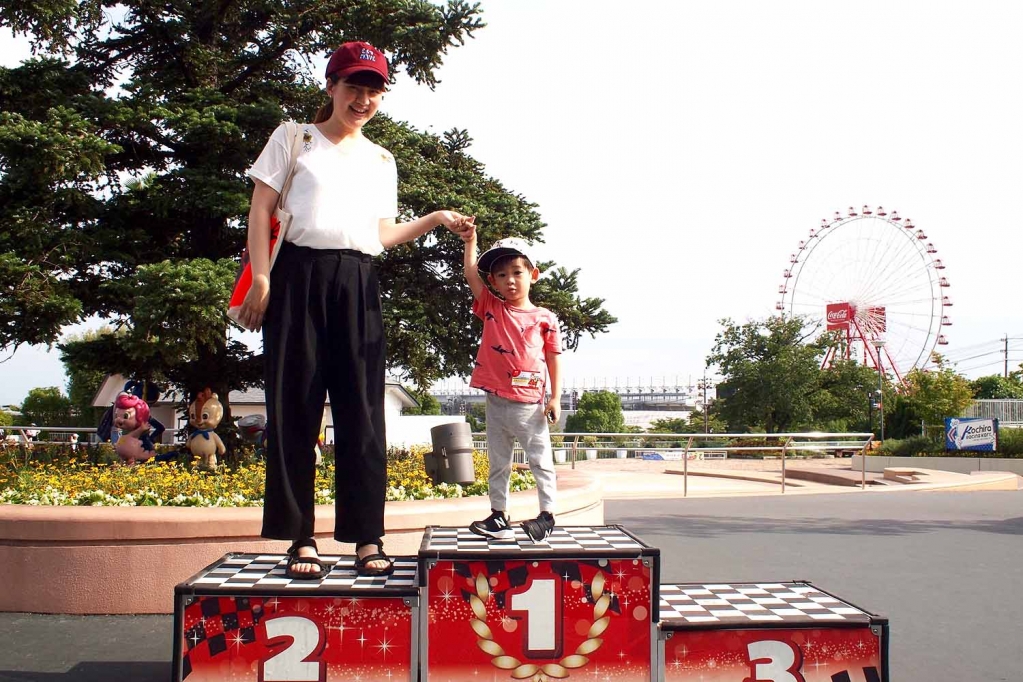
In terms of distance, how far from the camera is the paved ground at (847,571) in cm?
417

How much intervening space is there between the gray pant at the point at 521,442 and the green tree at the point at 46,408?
116ft

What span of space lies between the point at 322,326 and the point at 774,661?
2111mm

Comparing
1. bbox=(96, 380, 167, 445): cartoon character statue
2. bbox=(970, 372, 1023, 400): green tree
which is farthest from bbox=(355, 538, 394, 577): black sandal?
bbox=(970, 372, 1023, 400): green tree

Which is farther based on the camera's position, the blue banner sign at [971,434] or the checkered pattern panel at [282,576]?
the blue banner sign at [971,434]

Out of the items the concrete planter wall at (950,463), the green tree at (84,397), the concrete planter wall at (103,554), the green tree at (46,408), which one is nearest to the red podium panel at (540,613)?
the concrete planter wall at (103,554)

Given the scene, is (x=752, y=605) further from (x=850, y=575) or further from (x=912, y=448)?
(x=912, y=448)

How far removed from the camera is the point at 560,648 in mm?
3273

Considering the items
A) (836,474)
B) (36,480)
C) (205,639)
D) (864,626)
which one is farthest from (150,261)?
(836,474)

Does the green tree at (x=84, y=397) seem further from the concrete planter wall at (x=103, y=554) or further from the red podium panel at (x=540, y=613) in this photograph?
the red podium panel at (x=540, y=613)

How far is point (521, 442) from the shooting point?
415 cm

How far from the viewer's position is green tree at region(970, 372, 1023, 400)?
52781 millimetres

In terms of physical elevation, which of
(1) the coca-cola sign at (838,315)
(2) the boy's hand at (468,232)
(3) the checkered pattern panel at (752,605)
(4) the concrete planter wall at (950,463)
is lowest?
(4) the concrete planter wall at (950,463)

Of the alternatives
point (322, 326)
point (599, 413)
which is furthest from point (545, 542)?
point (599, 413)

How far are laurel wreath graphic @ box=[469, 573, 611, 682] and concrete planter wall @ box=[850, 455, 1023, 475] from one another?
23896 mm
